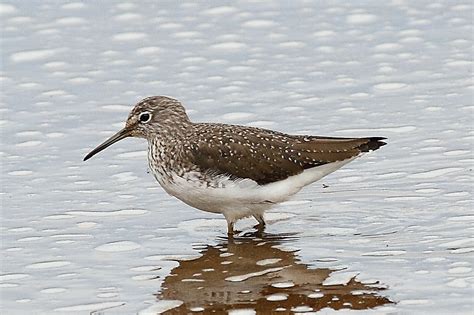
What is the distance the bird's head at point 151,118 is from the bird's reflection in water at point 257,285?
1.13m

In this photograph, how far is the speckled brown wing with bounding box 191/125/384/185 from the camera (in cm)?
938

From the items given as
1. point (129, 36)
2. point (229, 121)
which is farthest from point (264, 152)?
point (129, 36)

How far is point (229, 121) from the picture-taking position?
38.4ft

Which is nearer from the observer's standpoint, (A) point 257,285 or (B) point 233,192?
(A) point 257,285

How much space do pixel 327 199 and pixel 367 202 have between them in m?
0.33

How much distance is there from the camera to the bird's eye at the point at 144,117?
388 inches

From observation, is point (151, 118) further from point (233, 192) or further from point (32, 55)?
point (32, 55)

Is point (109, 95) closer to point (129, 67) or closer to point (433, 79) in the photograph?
point (129, 67)

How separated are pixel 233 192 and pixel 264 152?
1.32 feet

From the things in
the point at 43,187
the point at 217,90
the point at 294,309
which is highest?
the point at 217,90

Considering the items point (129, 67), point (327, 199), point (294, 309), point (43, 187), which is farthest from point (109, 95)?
point (294, 309)

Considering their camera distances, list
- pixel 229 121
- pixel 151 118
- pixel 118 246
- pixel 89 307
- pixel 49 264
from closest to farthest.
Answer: pixel 89 307
pixel 49 264
pixel 118 246
pixel 151 118
pixel 229 121

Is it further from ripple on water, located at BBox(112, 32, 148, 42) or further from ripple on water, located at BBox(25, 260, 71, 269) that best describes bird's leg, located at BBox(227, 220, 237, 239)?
ripple on water, located at BBox(112, 32, 148, 42)

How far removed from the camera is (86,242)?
9.15 m
